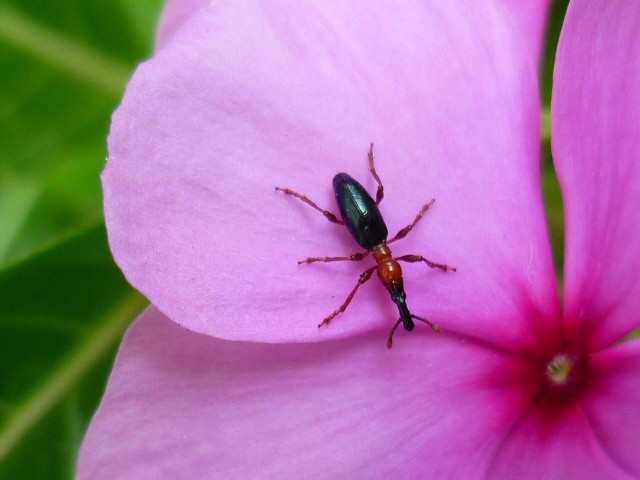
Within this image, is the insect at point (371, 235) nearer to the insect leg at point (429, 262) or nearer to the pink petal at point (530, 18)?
the insect leg at point (429, 262)

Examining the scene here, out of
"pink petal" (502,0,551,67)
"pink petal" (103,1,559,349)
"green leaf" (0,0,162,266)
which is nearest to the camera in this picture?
"pink petal" (103,1,559,349)

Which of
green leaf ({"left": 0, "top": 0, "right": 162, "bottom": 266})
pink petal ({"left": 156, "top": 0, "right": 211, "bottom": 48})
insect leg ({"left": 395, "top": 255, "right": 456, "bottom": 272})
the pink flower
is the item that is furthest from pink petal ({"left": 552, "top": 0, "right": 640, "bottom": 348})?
green leaf ({"left": 0, "top": 0, "right": 162, "bottom": 266})

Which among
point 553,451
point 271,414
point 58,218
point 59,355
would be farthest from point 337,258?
point 58,218

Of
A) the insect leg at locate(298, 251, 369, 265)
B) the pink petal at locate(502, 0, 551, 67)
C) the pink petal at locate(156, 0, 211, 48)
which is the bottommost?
the insect leg at locate(298, 251, 369, 265)

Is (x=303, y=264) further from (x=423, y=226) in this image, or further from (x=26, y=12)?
(x=26, y=12)

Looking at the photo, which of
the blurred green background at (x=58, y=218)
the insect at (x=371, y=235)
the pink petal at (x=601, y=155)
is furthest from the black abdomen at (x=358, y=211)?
the blurred green background at (x=58, y=218)

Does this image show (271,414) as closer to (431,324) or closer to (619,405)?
(431,324)

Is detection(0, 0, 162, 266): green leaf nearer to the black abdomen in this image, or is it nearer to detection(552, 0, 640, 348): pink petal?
the black abdomen
